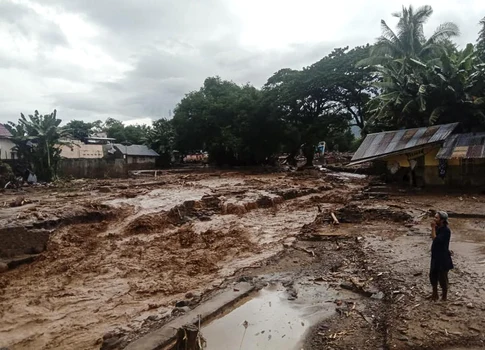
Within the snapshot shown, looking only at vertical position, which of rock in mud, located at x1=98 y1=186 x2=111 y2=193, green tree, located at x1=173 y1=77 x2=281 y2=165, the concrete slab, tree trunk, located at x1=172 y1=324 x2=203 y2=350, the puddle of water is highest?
green tree, located at x1=173 y1=77 x2=281 y2=165

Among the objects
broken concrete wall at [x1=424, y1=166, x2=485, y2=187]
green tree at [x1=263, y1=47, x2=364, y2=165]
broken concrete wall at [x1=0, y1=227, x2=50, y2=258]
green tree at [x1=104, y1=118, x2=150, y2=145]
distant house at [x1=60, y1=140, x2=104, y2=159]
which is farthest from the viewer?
green tree at [x1=104, y1=118, x2=150, y2=145]

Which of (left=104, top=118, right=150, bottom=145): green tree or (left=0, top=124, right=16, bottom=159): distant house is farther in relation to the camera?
(left=104, top=118, right=150, bottom=145): green tree

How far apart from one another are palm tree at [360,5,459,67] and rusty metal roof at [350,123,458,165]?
32.4 ft

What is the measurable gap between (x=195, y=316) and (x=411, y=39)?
26.9 metres

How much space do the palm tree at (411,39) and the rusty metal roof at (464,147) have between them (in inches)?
459

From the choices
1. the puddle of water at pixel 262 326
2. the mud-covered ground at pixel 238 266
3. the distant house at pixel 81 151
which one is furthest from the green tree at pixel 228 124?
the puddle of water at pixel 262 326

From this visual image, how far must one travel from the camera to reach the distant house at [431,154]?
1570 cm

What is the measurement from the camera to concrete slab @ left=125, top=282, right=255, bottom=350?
5219mm

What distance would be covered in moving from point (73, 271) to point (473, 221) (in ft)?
41.0

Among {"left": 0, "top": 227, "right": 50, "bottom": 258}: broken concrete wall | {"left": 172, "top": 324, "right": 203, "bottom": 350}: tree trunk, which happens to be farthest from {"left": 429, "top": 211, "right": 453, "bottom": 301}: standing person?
{"left": 0, "top": 227, "right": 50, "bottom": 258}: broken concrete wall

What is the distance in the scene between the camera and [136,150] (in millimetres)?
43406

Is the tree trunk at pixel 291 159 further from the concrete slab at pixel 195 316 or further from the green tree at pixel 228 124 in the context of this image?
the concrete slab at pixel 195 316

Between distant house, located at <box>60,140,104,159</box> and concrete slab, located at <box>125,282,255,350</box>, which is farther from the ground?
distant house, located at <box>60,140,104,159</box>

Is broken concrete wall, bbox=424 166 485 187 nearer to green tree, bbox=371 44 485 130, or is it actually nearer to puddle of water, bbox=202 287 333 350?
green tree, bbox=371 44 485 130
